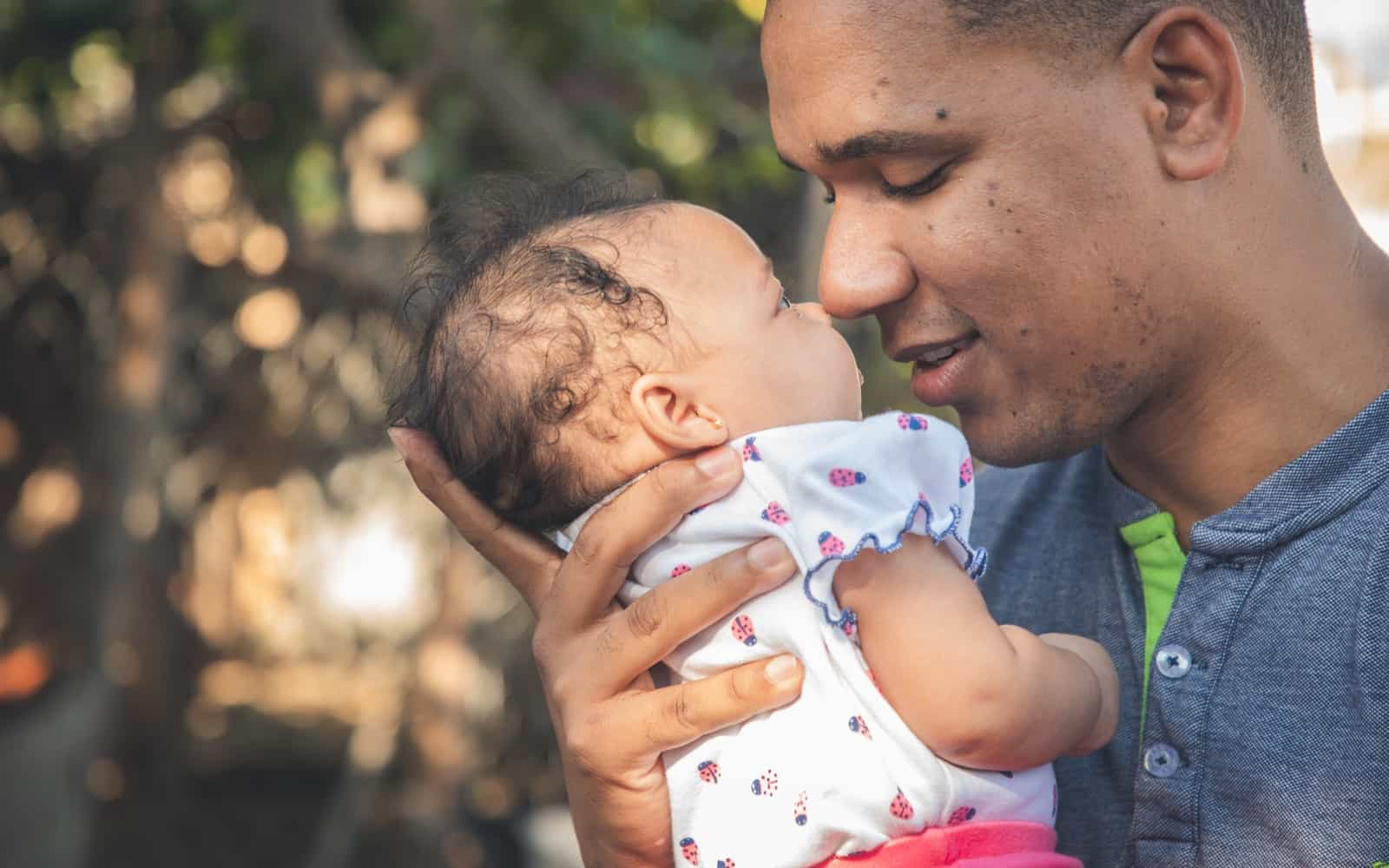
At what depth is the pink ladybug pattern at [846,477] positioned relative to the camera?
1.74m

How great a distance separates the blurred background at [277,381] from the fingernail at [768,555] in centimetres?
197

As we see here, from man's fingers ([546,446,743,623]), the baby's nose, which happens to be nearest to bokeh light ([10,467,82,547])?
man's fingers ([546,446,743,623])

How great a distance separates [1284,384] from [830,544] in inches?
28.4

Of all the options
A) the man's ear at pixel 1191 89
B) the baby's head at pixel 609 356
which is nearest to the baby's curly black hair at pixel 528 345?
the baby's head at pixel 609 356

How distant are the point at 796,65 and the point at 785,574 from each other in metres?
0.74

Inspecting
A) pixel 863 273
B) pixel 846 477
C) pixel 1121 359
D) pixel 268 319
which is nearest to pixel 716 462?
pixel 846 477

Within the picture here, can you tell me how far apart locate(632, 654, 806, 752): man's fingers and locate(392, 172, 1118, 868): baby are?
0.14 ft

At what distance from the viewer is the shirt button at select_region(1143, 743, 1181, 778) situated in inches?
71.0

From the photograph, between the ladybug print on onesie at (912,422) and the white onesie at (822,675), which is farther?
the ladybug print on onesie at (912,422)

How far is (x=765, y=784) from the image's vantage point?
1723mm

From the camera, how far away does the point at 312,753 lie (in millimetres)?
7523

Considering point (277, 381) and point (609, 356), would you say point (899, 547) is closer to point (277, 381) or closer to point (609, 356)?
point (609, 356)

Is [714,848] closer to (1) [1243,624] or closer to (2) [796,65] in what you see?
(1) [1243,624]

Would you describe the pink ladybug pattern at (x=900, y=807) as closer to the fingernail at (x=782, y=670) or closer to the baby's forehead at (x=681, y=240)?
the fingernail at (x=782, y=670)
